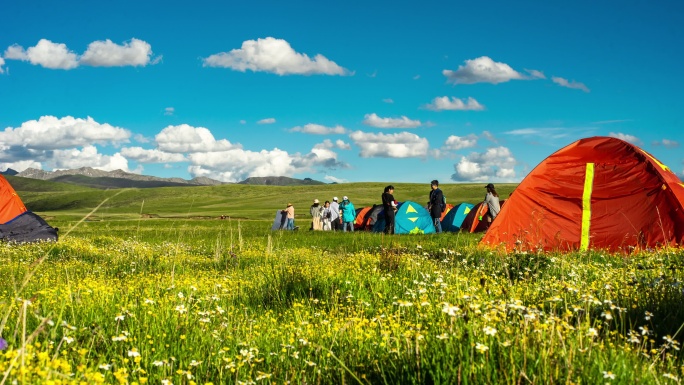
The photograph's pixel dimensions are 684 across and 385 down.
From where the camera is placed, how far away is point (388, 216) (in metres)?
25.6

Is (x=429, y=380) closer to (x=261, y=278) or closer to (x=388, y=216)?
(x=261, y=278)

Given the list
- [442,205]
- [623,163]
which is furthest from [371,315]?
[442,205]

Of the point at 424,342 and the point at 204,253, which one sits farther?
the point at 204,253

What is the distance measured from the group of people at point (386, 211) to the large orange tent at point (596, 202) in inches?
252

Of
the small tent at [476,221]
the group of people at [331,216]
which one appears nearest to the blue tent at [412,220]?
the small tent at [476,221]

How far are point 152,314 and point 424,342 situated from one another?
304 centimetres

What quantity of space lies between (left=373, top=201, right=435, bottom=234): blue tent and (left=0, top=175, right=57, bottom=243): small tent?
1626 cm

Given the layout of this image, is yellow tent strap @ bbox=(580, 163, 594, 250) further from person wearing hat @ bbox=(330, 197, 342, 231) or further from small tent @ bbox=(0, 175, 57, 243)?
person wearing hat @ bbox=(330, 197, 342, 231)

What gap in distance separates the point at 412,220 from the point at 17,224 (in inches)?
723

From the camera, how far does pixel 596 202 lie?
52.1 ft

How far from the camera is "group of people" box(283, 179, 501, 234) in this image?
24.3 m

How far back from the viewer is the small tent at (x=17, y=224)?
23.2 meters

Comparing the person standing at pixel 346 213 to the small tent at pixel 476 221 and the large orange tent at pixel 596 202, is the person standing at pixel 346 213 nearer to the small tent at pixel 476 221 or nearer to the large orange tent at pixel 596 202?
the small tent at pixel 476 221

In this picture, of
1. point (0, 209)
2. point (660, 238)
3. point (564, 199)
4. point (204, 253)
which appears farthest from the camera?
point (0, 209)
